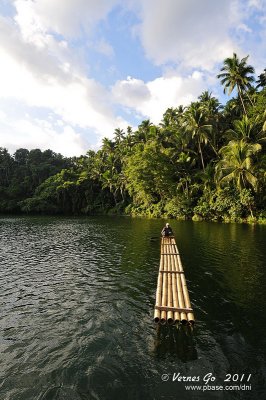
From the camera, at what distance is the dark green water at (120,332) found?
7.02m

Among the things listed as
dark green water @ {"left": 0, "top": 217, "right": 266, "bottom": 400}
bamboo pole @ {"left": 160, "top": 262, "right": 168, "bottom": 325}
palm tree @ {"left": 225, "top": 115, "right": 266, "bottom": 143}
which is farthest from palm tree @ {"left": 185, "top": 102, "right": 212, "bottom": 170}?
bamboo pole @ {"left": 160, "top": 262, "right": 168, "bottom": 325}

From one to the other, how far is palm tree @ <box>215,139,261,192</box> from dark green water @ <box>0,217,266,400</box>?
941 inches

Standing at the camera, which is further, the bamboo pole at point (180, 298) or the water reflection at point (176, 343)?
the bamboo pole at point (180, 298)

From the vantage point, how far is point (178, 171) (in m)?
59.2

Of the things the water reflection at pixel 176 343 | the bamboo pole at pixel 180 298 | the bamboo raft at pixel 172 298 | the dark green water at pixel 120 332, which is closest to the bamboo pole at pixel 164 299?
the bamboo raft at pixel 172 298

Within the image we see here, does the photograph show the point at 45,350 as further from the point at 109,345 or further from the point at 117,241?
the point at 117,241

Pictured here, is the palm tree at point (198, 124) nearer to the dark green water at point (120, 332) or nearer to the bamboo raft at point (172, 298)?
the dark green water at point (120, 332)

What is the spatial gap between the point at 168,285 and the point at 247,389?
17.7 feet

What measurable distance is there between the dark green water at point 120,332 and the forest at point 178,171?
27669 mm

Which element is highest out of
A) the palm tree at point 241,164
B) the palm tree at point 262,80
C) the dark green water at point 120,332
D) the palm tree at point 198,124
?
the palm tree at point 262,80

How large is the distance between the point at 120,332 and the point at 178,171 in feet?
171

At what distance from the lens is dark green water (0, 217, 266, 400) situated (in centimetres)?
702

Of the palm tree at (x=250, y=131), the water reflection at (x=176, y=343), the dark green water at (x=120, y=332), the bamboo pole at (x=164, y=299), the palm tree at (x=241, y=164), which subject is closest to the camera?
the dark green water at (x=120, y=332)

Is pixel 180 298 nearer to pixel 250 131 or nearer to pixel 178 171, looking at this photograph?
pixel 250 131
